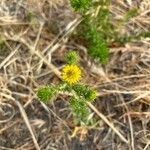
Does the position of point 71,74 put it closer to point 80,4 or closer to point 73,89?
point 73,89

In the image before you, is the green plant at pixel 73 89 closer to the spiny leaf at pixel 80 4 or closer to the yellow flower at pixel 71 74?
the yellow flower at pixel 71 74

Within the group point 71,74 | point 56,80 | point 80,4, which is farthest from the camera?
point 56,80

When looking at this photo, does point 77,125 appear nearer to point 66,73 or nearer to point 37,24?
point 66,73

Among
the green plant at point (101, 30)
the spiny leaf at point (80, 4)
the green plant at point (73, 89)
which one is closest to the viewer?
the green plant at point (73, 89)

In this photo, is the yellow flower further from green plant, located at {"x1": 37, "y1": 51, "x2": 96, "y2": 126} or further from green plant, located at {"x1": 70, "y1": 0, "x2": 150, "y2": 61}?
green plant, located at {"x1": 70, "y1": 0, "x2": 150, "y2": 61}

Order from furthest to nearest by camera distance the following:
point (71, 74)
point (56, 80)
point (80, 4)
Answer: point (56, 80) → point (80, 4) → point (71, 74)

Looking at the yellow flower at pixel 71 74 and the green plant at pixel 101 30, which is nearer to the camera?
the yellow flower at pixel 71 74

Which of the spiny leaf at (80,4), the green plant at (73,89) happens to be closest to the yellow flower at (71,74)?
the green plant at (73,89)

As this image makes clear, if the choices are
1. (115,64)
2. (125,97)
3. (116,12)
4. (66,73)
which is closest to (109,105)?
(125,97)

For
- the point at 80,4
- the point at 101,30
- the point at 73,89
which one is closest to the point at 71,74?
the point at 73,89
